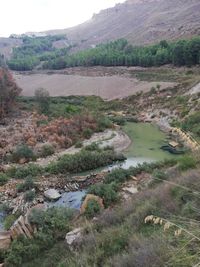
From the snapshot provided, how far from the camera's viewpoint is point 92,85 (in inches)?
2427

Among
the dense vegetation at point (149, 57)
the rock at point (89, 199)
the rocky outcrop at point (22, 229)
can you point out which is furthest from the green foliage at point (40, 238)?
the dense vegetation at point (149, 57)

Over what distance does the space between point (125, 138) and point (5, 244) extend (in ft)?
66.4

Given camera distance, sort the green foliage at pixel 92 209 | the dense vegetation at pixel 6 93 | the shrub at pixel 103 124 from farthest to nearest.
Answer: the dense vegetation at pixel 6 93, the shrub at pixel 103 124, the green foliage at pixel 92 209

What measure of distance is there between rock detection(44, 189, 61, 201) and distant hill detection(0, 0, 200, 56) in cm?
6325

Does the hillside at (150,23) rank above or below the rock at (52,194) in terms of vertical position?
above

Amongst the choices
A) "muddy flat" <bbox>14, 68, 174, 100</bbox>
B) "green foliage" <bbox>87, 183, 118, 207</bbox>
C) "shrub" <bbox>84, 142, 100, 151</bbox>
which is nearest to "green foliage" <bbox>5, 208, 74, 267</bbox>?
"green foliage" <bbox>87, 183, 118, 207</bbox>

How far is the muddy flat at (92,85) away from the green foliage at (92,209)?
36417mm

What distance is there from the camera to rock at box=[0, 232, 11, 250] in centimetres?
A: 1209

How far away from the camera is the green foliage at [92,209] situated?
1388cm

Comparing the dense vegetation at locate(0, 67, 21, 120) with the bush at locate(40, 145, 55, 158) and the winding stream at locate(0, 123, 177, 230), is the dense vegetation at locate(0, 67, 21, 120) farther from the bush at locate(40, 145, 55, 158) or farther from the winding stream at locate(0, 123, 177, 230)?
the bush at locate(40, 145, 55, 158)

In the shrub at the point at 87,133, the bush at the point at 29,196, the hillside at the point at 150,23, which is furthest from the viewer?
the hillside at the point at 150,23

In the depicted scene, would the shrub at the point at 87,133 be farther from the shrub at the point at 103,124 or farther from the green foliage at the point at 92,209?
the green foliage at the point at 92,209

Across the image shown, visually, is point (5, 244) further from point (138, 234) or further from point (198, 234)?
point (198, 234)

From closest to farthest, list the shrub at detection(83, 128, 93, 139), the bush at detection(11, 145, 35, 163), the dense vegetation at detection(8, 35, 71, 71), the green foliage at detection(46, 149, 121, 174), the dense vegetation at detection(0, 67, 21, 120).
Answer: the green foliage at detection(46, 149, 121, 174) < the bush at detection(11, 145, 35, 163) < the shrub at detection(83, 128, 93, 139) < the dense vegetation at detection(0, 67, 21, 120) < the dense vegetation at detection(8, 35, 71, 71)
